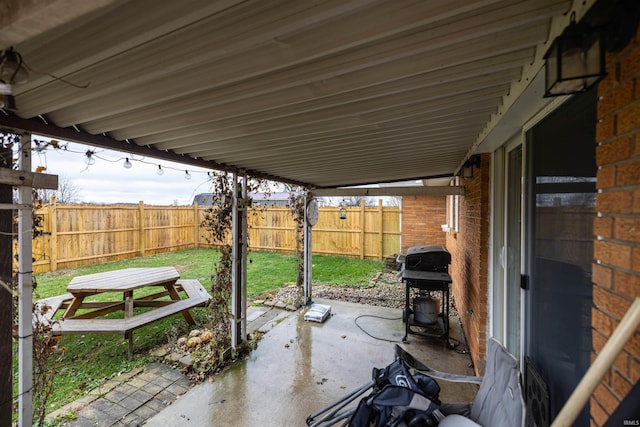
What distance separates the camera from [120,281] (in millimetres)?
4184

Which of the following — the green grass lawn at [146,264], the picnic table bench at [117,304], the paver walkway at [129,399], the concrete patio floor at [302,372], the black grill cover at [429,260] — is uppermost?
the black grill cover at [429,260]

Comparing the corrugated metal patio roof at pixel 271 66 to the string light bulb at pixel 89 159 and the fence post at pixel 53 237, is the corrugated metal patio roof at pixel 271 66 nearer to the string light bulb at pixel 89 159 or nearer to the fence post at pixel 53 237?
the string light bulb at pixel 89 159

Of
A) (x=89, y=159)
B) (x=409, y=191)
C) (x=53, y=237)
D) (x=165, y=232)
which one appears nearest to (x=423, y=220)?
(x=409, y=191)

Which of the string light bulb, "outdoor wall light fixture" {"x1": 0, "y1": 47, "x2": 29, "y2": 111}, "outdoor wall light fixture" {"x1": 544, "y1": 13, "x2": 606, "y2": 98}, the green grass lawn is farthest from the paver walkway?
"outdoor wall light fixture" {"x1": 544, "y1": 13, "x2": 606, "y2": 98}

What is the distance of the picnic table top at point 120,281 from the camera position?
3.88 metres

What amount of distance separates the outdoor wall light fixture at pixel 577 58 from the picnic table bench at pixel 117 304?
4.61 m

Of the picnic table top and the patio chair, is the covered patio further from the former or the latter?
the picnic table top

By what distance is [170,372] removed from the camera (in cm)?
336

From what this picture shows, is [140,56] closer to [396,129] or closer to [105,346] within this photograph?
[396,129]

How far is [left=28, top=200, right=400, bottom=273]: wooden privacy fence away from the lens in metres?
7.87

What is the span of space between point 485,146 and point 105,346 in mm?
5621

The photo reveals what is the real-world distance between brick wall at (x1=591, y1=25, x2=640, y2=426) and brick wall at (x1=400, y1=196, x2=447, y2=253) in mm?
7672

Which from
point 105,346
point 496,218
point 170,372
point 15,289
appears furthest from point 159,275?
point 496,218

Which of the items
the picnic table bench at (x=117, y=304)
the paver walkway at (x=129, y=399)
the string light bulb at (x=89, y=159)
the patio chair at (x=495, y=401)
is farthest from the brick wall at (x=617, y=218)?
the picnic table bench at (x=117, y=304)
